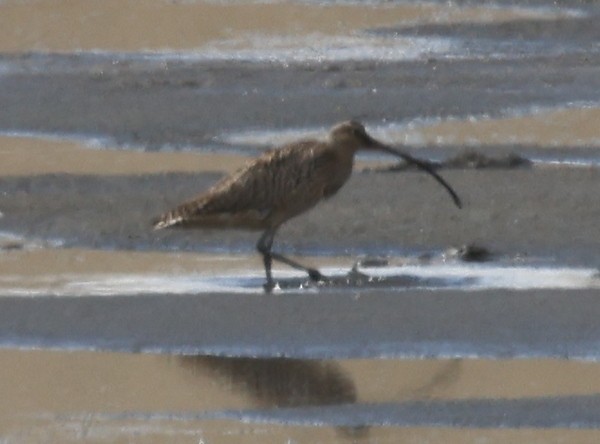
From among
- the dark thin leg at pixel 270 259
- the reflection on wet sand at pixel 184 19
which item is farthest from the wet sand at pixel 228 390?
the reflection on wet sand at pixel 184 19

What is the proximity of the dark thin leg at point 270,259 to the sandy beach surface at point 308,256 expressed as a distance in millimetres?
90

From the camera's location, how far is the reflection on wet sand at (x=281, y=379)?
26.3 feet

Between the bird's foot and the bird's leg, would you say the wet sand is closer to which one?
the bird's foot

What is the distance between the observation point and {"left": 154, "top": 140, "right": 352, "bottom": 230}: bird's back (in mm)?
11031

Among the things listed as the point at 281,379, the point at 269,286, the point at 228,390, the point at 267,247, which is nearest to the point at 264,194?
the point at 267,247

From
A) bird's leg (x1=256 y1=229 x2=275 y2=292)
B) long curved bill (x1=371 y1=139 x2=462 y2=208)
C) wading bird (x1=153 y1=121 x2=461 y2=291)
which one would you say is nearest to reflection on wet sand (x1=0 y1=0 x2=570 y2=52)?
long curved bill (x1=371 y1=139 x2=462 y2=208)

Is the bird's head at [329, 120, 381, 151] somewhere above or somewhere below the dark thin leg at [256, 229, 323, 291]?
above

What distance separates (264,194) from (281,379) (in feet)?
9.09

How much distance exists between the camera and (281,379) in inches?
330

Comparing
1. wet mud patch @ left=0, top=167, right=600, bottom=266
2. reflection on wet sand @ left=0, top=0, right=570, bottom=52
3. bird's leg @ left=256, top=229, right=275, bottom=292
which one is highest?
bird's leg @ left=256, top=229, right=275, bottom=292

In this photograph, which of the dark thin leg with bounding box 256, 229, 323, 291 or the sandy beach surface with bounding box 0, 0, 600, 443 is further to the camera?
the dark thin leg with bounding box 256, 229, 323, 291

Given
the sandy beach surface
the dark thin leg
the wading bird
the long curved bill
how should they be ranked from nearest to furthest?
1. the sandy beach surface
2. the dark thin leg
3. the wading bird
4. the long curved bill

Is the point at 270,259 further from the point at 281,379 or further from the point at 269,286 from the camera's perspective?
the point at 281,379

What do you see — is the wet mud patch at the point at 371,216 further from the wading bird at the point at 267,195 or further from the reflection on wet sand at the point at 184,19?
the reflection on wet sand at the point at 184,19
